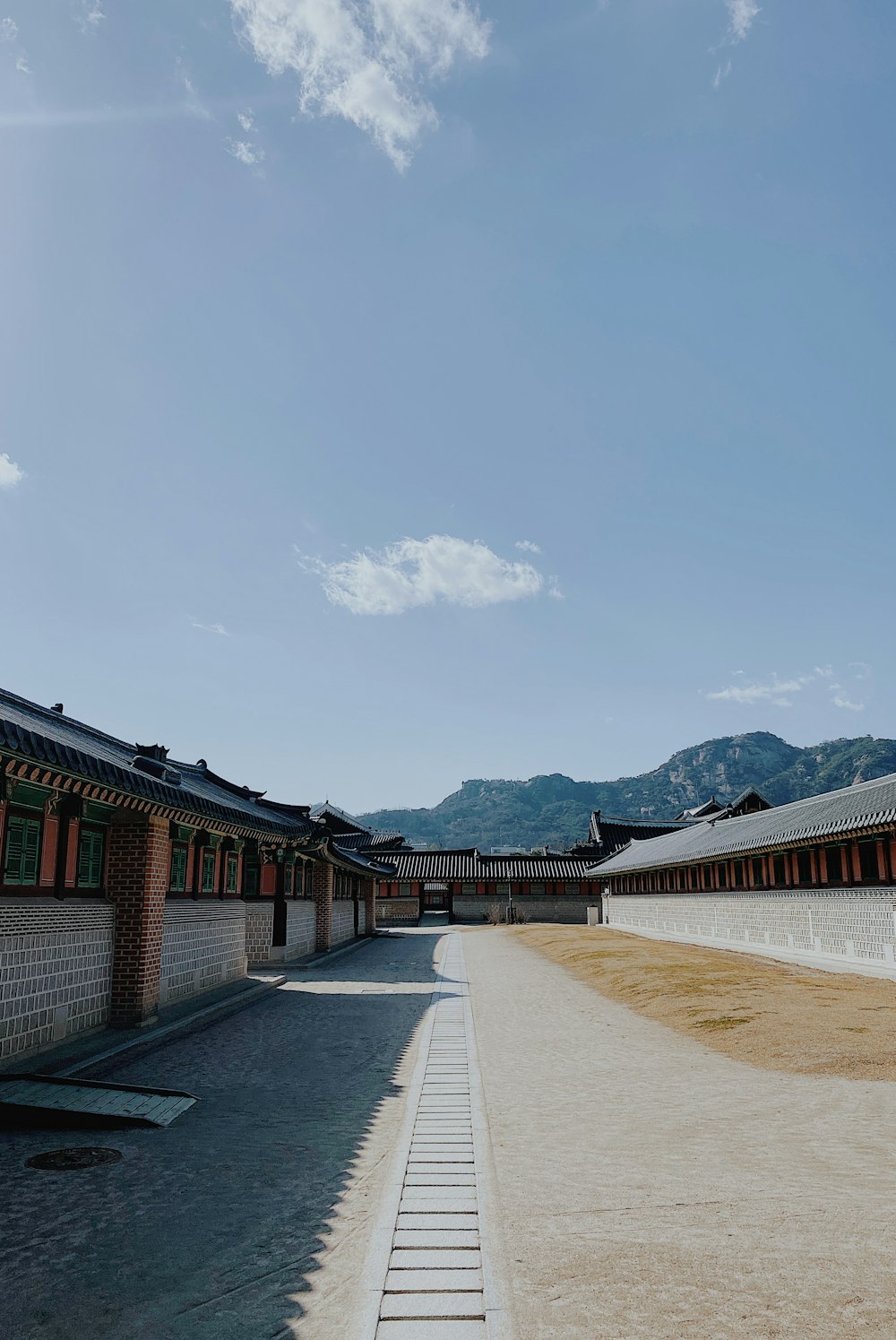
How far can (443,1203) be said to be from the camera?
686 centimetres

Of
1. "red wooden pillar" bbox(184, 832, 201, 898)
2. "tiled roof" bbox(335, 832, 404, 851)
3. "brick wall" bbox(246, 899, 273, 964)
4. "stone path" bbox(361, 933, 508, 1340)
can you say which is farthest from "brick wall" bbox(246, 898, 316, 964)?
"tiled roof" bbox(335, 832, 404, 851)

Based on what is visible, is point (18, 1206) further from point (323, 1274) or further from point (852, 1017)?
point (852, 1017)

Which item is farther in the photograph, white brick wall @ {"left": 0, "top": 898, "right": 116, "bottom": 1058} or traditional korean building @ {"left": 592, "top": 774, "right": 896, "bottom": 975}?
traditional korean building @ {"left": 592, "top": 774, "right": 896, "bottom": 975}

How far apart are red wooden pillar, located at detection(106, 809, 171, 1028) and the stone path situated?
5429 mm

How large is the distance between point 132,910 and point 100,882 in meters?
0.69

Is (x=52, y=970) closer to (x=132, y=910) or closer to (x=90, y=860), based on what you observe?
(x=90, y=860)

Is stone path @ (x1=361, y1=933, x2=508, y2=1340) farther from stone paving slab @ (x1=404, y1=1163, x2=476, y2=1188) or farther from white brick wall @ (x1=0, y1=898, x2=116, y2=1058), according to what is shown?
white brick wall @ (x1=0, y1=898, x2=116, y2=1058)

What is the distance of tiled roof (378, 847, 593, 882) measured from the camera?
68.8 metres

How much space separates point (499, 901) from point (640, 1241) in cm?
6496

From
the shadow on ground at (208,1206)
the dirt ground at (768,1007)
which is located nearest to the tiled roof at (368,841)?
the dirt ground at (768,1007)

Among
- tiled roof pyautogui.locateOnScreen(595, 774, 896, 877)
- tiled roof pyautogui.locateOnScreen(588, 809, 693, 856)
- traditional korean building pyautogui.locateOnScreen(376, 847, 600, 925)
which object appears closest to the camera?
tiled roof pyautogui.locateOnScreen(595, 774, 896, 877)

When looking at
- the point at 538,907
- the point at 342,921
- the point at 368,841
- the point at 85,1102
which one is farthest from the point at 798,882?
the point at 368,841

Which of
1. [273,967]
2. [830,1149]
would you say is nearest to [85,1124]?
[830,1149]

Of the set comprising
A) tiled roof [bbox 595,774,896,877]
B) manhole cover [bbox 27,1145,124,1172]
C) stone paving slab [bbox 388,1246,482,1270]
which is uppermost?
tiled roof [bbox 595,774,896,877]
